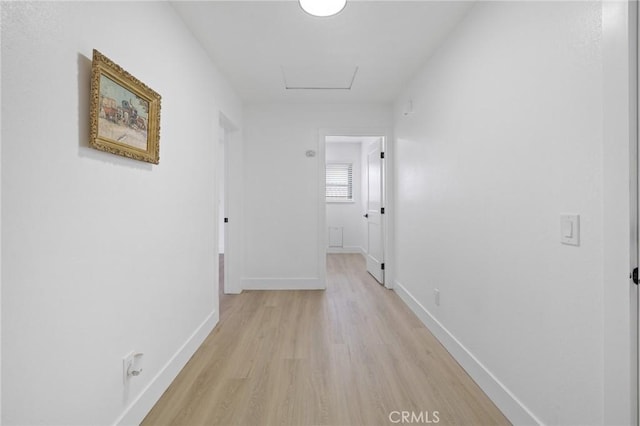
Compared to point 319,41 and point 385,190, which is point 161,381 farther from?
point 385,190

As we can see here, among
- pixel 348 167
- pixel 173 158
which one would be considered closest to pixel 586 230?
pixel 173 158

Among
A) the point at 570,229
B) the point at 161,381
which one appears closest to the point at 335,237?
the point at 161,381

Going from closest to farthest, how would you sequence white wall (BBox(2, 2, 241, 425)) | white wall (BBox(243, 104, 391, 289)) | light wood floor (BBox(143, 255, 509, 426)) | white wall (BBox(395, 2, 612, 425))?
white wall (BBox(2, 2, 241, 425)) → white wall (BBox(395, 2, 612, 425)) → light wood floor (BBox(143, 255, 509, 426)) → white wall (BBox(243, 104, 391, 289))

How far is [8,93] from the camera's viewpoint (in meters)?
0.86

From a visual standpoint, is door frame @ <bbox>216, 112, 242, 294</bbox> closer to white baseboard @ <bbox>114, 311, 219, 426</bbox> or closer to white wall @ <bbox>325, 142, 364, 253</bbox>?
white baseboard @ <bbox>114, 311, 219, 426</bbox>

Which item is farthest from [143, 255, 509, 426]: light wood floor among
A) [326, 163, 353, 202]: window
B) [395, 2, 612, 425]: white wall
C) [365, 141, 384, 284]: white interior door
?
[326, 163, 353, 202]: window

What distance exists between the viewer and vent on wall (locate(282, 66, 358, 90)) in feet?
9.29

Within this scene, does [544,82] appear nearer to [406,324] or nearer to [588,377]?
[588,377]

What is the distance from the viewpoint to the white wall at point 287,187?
3.84m

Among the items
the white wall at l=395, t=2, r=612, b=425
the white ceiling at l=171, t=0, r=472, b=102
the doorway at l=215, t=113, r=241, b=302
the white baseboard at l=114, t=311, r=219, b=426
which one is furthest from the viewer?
the doorway at l=215, t=113, r=241, b=302

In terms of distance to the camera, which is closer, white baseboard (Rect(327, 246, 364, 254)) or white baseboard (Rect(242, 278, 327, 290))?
white baseboard (Rect(242, 278, 327, 290))

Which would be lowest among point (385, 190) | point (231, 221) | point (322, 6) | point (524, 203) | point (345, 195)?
point (231, 221)

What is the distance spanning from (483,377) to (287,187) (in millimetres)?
2825

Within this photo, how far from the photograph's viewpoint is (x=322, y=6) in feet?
6.10
